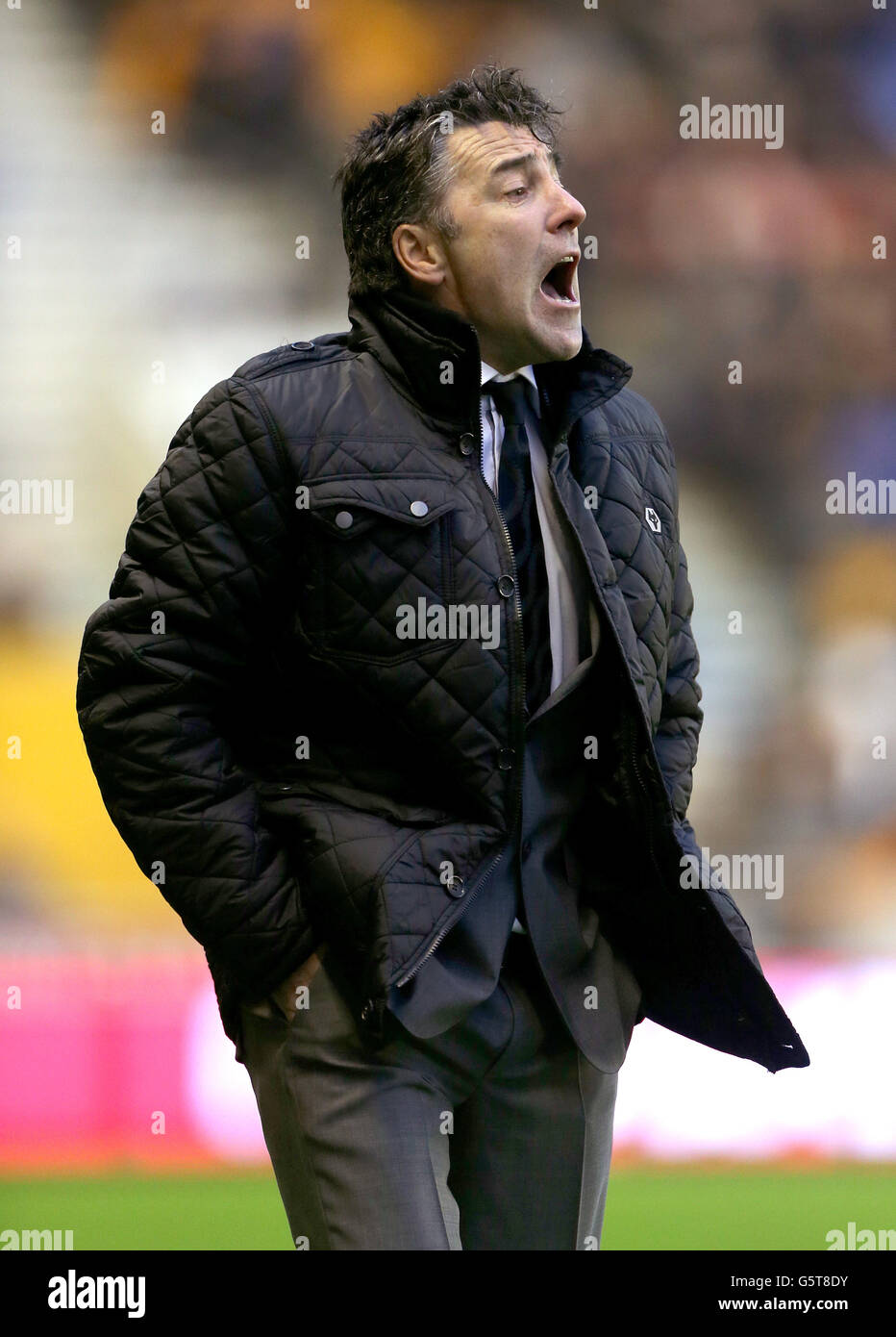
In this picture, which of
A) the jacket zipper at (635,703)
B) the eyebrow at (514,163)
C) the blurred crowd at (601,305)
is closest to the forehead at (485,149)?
the eyebrow at (514,163)

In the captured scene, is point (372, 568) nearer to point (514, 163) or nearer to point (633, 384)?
point (514, 163)

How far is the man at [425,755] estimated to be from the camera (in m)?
1.81

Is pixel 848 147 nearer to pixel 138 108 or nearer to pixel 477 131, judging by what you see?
pixel 138 108

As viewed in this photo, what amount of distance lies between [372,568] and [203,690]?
0.74 feet

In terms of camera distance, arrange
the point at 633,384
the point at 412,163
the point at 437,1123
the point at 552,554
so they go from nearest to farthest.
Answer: the point at 437,1123 < the point at 552,554 < the point at 412,163 < the point at 633,384

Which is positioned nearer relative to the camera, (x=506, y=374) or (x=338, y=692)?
(x=338, y=692)

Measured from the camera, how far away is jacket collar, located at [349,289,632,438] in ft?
6.25

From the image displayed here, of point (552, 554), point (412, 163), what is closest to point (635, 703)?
point (552, 554)

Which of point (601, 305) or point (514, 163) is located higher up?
point (601, 305)

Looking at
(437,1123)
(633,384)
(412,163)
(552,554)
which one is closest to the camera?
(437,1123)

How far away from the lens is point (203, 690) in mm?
1858

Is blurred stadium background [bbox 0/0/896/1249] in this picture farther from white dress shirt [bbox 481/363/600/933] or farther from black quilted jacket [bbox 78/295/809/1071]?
white dress shirt [bbox 481/363/600/933]

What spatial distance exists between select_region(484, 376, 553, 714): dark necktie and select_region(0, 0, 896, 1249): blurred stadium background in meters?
2.01
